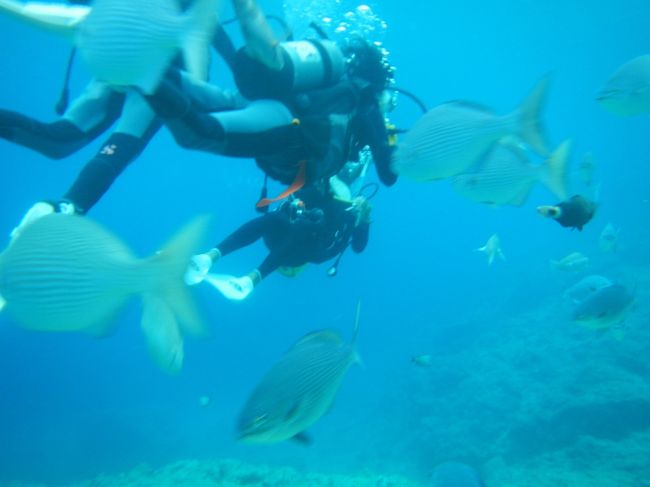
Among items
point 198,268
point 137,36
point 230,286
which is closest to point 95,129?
point 198,268

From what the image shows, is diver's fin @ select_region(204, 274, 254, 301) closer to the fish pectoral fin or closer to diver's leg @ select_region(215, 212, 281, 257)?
diver's leg @ select_region(215, 212, 281, 257)

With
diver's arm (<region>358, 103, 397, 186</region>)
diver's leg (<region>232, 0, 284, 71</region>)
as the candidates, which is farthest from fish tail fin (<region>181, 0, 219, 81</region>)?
diver's arm (<region>358, 103, 397, 186</region>)

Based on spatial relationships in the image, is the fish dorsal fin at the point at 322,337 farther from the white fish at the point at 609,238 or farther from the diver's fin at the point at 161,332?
the white fish at the point at 609,238

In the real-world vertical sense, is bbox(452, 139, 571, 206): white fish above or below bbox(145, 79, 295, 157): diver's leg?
above

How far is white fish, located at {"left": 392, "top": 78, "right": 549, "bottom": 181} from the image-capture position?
254 cm

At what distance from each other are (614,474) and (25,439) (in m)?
30.7

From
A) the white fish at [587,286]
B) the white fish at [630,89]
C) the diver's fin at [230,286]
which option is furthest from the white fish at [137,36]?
the white fish at [587,286]

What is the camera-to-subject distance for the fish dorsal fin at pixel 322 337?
2.38 metres

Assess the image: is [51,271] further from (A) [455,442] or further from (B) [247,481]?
(A) [455,442]

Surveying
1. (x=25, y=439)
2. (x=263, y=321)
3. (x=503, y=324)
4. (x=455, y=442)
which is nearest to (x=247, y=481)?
(x=455, y=442)

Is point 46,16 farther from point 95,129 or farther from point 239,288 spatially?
point 239,288

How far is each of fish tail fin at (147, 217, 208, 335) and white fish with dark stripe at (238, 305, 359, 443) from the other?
598mm

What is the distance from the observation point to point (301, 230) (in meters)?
4.72

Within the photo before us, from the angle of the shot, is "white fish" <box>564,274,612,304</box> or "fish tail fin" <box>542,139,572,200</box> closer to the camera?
"fish tail fin" <box>542,139,572,200</box>
